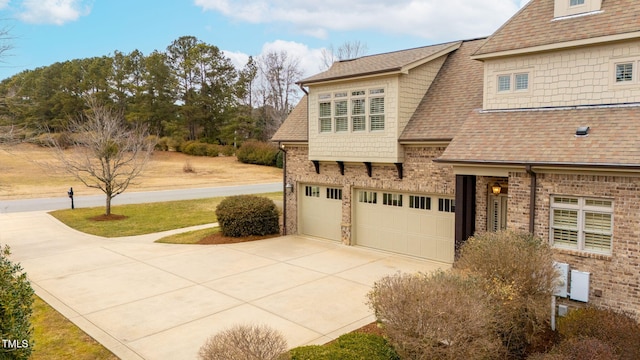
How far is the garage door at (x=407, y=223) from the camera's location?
12.6 metres

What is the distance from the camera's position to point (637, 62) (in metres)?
8.90

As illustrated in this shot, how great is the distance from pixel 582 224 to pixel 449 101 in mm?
5560

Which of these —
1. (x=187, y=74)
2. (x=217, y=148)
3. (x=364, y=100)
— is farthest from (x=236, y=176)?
(x=364, y=100)

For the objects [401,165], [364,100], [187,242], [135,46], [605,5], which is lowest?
[187,242]

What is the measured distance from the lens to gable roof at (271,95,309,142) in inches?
635

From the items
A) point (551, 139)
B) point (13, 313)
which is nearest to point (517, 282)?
point (551, 139)

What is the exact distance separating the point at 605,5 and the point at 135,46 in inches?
2572

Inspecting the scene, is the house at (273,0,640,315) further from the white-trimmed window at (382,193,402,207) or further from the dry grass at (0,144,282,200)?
the dry grass at (0,144,282,200)

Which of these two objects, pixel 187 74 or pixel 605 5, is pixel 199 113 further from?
pixel 605 5

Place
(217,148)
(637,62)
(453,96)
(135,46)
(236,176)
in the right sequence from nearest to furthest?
(637,62), (453,96), (236,176), (217,148), (135,46)

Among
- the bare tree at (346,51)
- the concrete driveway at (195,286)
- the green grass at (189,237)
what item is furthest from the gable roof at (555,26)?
the bare tree at (346,51)

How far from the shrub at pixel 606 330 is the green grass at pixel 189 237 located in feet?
41.5

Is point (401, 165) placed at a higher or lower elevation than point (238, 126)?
lower

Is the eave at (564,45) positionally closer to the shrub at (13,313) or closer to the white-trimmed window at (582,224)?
the white-trimmed window at (582,224)
